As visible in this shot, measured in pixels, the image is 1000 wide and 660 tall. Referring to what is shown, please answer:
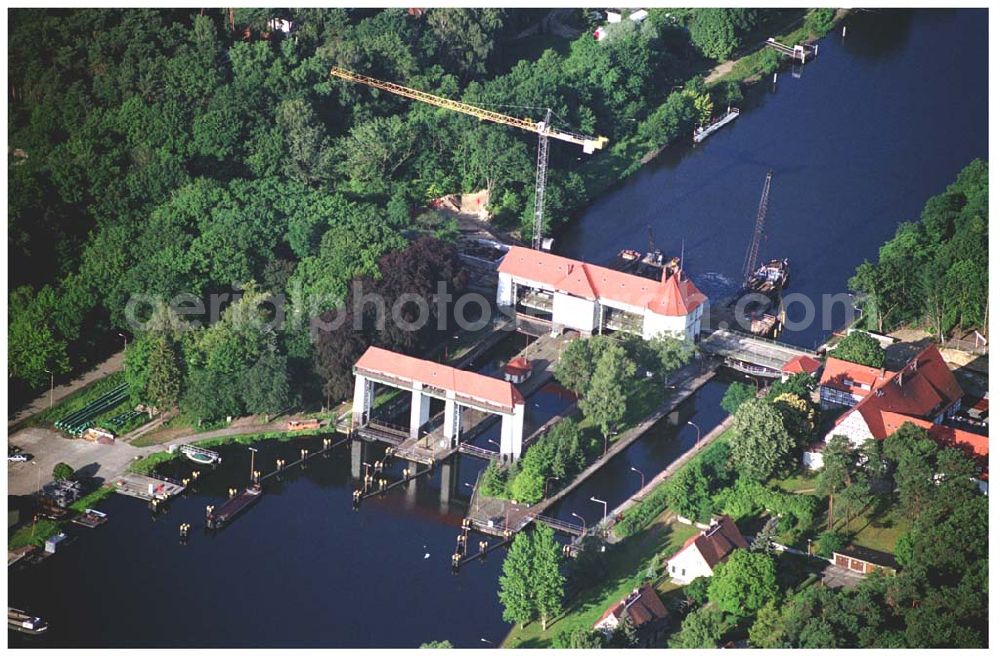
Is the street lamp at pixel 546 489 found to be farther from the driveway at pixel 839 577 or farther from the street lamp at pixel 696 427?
the driveway at pixel 839 577

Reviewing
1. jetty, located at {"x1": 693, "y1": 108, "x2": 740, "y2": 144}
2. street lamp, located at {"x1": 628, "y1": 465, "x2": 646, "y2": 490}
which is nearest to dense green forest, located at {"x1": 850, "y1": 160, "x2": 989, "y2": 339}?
street lamp, located at {"x1": 628, "y1": 465, "x2": 646, "y2": 490}

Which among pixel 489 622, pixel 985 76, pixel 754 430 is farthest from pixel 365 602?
pixel 985 76

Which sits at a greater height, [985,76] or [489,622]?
[985,76]

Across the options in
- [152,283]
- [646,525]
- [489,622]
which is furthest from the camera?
[152,283]

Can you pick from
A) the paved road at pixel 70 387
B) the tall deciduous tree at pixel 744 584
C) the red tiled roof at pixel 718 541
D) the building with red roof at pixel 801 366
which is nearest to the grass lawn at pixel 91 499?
the paved road at pixel 70 387

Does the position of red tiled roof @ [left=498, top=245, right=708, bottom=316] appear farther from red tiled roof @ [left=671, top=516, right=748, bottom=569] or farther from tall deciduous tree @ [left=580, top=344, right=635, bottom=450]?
red tiled roof @ [left=671, top=516, right=748, bottom=569]

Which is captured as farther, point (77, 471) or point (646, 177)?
point (646, 177)

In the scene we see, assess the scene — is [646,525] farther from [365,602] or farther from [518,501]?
[365,602]
